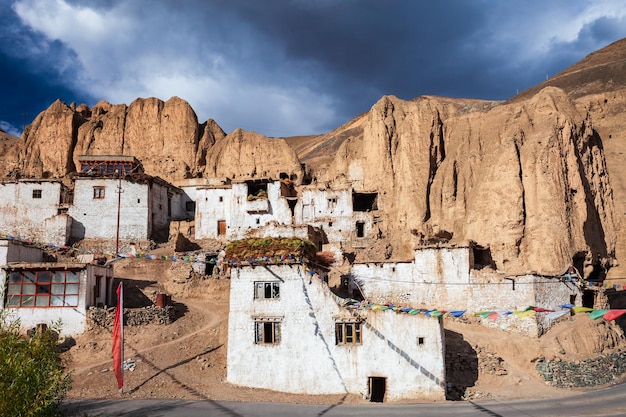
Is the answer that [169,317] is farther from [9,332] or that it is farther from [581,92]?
[581,92]

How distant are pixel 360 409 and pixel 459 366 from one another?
7.91 meters

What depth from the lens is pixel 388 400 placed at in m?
25.1

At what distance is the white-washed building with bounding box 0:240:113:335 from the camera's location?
31.1 meters

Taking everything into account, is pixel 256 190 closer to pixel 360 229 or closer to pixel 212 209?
pixel 212 209

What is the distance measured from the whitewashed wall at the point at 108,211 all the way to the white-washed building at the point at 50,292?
18.2m

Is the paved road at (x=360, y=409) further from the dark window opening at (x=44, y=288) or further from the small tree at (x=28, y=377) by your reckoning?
the dark window opening at (x=44, y=288)

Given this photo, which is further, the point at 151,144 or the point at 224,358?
the point at 151,144

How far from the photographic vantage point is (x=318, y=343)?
2653 cm

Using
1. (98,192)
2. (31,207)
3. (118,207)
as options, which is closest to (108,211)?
(118,207)

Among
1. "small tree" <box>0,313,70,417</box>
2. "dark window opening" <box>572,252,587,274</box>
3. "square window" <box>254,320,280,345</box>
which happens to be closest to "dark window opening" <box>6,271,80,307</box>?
"square window" <box>254,320,280,345</box>

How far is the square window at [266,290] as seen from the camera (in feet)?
91.0

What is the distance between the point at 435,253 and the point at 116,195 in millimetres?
32847

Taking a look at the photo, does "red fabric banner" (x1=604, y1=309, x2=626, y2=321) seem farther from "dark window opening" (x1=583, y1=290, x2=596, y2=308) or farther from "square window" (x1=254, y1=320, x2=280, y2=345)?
"dark window opening" (x1=583, y1=290, x2=596, y2=308)

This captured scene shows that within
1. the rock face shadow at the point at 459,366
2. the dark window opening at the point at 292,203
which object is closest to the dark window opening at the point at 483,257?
the rock face shadow at the point at 459,366
